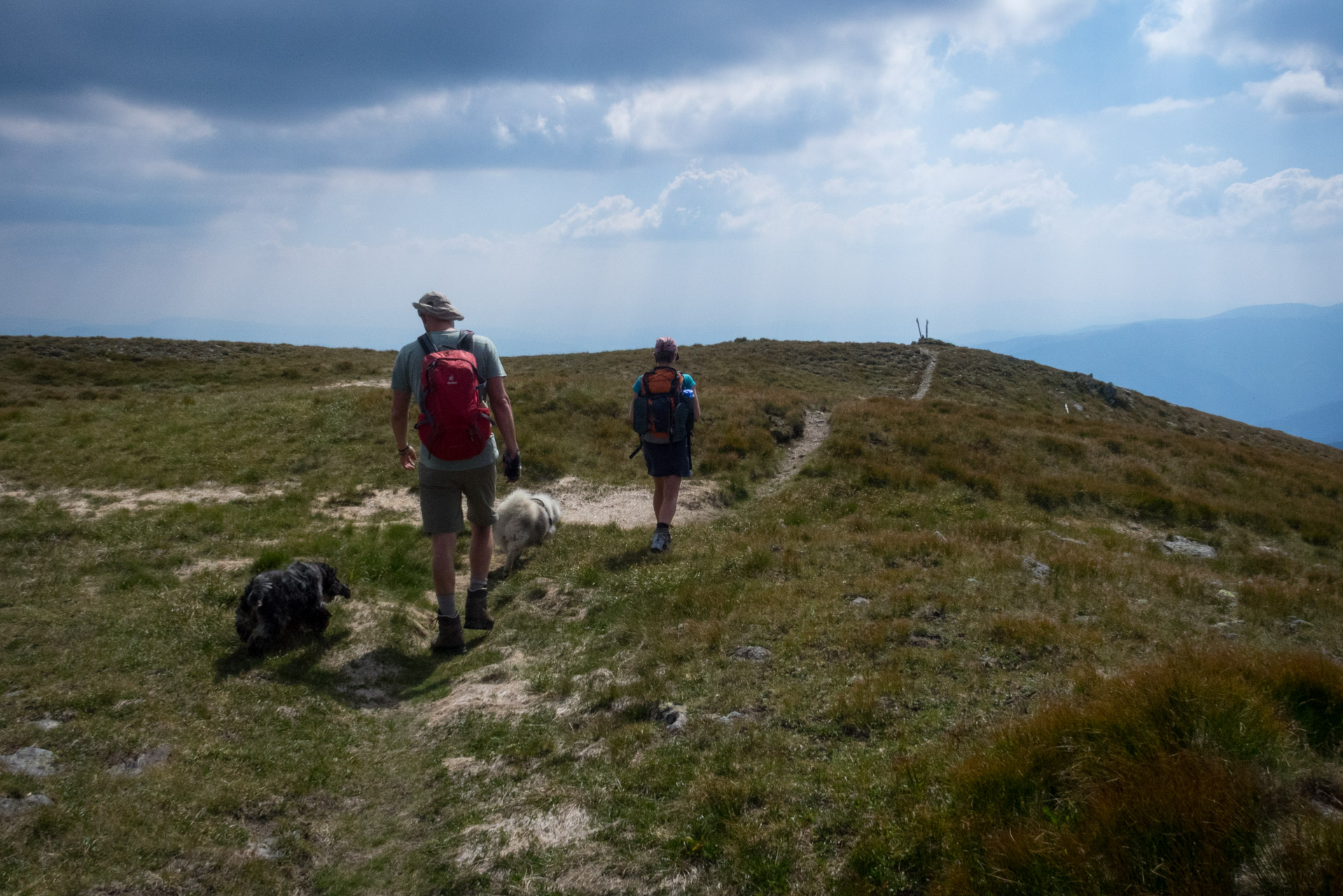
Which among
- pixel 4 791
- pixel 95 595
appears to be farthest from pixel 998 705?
pixel 95 595

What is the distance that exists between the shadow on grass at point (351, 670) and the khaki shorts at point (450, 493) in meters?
1.51

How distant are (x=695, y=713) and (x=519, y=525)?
6107mm

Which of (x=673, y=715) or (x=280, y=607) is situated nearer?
(x=673, y=715)

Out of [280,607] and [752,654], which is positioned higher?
[280,607]

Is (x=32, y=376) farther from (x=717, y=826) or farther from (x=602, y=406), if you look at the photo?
(x=717, y=826)

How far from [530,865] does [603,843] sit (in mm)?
460

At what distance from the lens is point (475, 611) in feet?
27.9

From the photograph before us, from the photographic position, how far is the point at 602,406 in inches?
854

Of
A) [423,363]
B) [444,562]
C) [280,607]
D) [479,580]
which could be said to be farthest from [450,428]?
[280,607]

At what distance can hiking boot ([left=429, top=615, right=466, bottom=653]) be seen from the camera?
26.6 feet

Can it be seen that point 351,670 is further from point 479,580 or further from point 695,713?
point 695,713

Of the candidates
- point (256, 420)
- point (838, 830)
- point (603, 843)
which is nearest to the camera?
point (838, 830)

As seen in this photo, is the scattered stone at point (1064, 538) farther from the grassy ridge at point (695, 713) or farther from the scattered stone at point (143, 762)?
the scattered stone at point (143, 762)

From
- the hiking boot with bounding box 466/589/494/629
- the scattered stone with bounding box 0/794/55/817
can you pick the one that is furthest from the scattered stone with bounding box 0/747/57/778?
the hiking boot with bounding box 466/589/494/629
